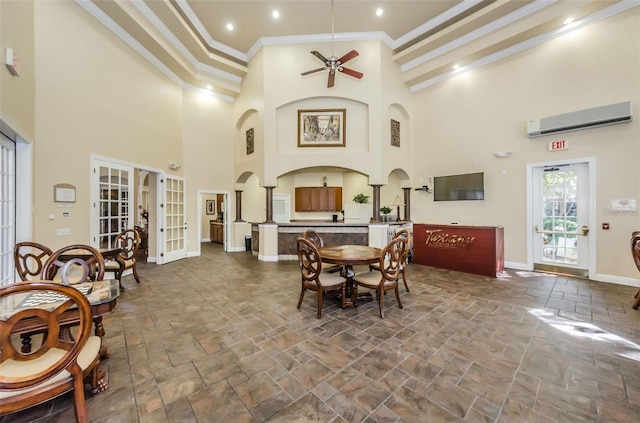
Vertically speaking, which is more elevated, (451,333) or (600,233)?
(600,233)

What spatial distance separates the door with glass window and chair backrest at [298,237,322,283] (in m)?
5.04

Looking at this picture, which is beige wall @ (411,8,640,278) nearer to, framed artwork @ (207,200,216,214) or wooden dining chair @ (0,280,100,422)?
wooden dining chair @ (0,280,100,422)

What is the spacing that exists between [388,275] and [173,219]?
5.76 m

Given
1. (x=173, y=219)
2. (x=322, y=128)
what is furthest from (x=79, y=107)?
(x=322, y=128)

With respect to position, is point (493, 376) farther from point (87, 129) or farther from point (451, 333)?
point (87, 129)

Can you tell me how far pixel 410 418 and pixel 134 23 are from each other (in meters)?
7.10

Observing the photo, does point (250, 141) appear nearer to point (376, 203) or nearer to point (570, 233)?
point (376, 203)

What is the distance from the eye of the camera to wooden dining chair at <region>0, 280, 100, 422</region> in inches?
48.6

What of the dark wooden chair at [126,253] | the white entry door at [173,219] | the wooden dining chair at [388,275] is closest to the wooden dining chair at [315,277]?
the wooden dining chair at [388,275]

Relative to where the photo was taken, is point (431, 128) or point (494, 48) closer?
point (494, 48)

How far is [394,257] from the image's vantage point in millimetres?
3168

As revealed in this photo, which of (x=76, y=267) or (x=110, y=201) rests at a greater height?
(x=110, y=201)

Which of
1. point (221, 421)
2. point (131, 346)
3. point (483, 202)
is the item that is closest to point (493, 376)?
point (221, 421)

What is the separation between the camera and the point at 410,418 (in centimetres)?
159
